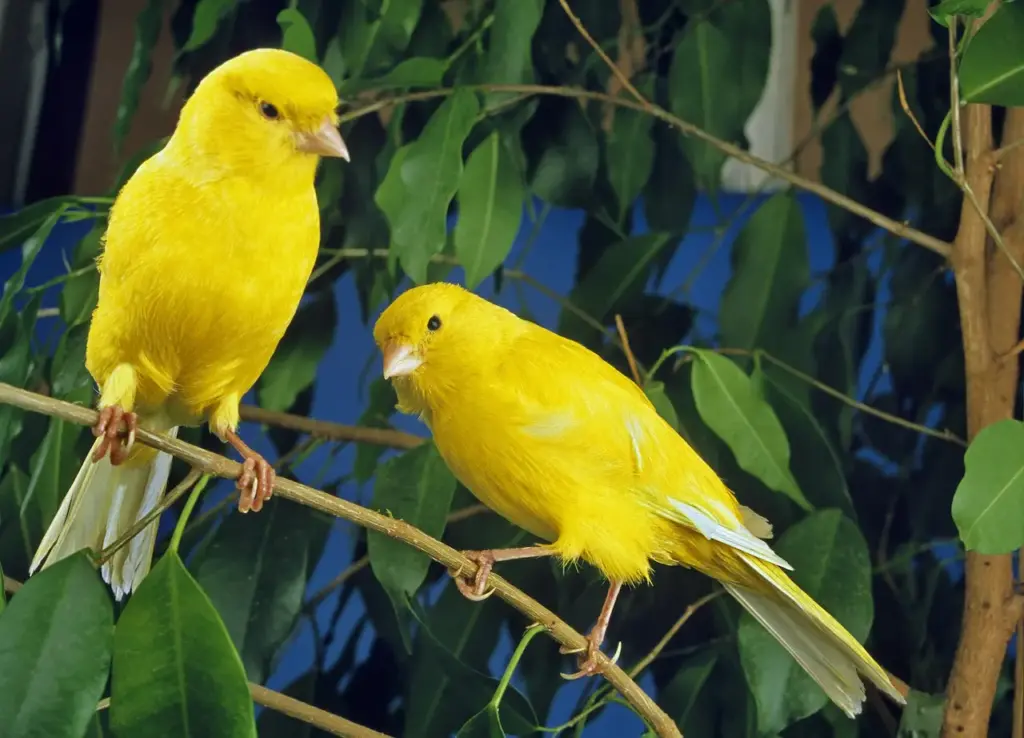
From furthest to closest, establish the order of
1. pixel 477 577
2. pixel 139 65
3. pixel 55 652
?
pixel 139 65, pixel 477 577, pixel 55 652

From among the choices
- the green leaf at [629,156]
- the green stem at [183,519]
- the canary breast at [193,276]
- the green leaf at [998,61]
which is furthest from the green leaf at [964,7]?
the green stem at [183,519]

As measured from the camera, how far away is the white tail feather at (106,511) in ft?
2.36

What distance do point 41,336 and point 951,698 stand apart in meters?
0.90

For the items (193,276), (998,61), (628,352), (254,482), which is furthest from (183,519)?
(998,61)

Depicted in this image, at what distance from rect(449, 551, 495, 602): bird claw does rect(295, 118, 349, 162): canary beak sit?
0.99 feet

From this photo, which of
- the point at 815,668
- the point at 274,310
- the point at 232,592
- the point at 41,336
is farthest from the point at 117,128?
the point at 815,668

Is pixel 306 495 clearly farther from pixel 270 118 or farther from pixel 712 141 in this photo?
pixel 712 141

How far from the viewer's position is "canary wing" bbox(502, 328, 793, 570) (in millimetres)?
715

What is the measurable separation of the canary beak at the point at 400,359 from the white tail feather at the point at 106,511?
19 centimetres

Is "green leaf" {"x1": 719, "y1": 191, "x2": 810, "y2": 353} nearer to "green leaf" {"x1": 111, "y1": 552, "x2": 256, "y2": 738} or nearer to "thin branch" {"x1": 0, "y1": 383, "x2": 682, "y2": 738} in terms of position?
"thin branch" {"x1": 0, "y1": 383, "x2": 682, "y2": 738}

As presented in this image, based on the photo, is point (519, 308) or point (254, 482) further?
point (519, 308)

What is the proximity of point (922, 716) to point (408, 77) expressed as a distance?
0.71 meters

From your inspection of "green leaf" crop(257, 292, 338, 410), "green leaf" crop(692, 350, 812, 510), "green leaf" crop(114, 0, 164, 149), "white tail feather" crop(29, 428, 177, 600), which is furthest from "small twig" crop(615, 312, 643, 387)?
"green leaf" crop(114, 0, 164, 149)

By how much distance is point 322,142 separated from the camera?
0.67 meters
